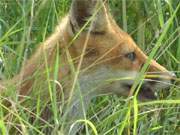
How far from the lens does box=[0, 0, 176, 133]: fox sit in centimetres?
376

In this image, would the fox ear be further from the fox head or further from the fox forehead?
the fox forehead

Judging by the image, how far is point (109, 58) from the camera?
4.06m

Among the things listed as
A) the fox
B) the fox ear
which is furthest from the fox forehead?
the fox ear

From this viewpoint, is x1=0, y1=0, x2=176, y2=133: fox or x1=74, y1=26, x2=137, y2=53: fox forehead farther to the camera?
x1=74, y1=26, x2=137, y2=53: fox forehead

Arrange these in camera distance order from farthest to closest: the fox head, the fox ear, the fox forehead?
the fox forehead < the fox head < the fox ear

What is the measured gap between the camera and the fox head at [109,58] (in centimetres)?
396

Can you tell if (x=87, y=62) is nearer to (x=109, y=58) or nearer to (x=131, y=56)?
(x=109, y=58)

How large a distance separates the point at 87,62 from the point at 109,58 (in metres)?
0.16

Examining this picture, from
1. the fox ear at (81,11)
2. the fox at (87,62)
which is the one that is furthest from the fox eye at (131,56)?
the fox ear at (81,11)

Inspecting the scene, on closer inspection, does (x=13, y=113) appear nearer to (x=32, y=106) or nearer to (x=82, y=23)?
(x=32, y=106)

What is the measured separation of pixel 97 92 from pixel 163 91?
0.59m

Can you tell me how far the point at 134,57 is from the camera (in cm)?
418

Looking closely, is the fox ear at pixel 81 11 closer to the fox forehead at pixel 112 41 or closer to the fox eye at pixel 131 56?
the fox forehead at pixel 112 41

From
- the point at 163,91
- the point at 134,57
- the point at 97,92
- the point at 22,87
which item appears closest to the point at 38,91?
the point at 22,87
